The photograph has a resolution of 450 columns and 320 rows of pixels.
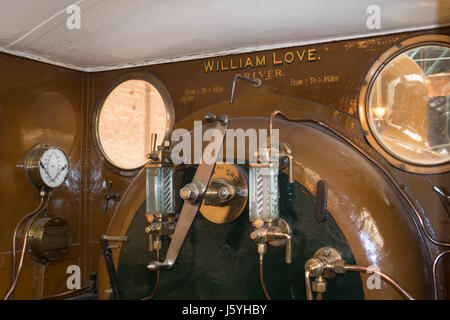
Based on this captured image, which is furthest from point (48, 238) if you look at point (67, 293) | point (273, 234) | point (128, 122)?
point (273, 234)

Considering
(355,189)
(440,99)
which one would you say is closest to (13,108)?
(355,189)

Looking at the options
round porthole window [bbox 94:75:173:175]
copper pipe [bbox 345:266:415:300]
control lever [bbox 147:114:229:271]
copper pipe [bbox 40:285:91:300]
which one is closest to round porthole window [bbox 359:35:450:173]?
copper pipe [bbox 345:266:415:300]

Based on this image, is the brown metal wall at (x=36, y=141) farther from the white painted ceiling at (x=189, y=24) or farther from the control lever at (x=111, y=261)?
the control lever at (x=111, y=261)

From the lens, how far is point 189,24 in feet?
8.83

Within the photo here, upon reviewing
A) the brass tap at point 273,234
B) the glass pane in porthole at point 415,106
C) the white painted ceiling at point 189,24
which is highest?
the white painted ceiling at point 189,24

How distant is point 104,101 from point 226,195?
2123 mm

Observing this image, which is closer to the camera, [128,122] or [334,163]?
[334,163]

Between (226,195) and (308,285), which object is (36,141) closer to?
(226,195)

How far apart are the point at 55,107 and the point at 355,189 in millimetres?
2613

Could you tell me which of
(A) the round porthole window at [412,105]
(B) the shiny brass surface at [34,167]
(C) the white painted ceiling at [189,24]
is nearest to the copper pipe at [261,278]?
(A) the round porthole window at [412,105]

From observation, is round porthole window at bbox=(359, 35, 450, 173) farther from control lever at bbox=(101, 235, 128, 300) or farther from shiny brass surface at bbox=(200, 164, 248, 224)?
control lever at bbox=(101, 235, 128, 300)

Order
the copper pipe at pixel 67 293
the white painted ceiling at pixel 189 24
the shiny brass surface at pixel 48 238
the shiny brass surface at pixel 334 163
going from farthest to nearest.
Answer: the copper pipe at pixel 67 293
the shiny brass surface at pixel 48 238
the white painted ceiling at pixel 189 24
the shiny brass surface at pixel 334 163

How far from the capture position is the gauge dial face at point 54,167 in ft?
11.0

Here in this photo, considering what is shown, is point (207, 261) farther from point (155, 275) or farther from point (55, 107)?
point (55, 107)
